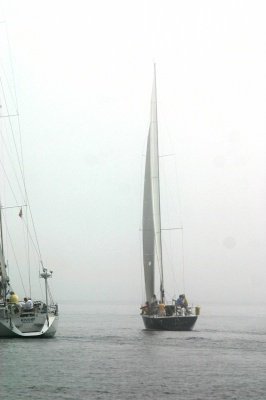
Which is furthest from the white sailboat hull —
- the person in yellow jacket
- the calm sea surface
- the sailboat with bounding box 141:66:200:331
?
the sailboat with bounding box 141:66:200:331

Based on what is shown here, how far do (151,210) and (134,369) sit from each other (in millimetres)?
27933

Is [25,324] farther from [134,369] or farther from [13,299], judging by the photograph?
[134,369]

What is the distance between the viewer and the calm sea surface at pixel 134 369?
32688 mm

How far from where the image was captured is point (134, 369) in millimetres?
40219

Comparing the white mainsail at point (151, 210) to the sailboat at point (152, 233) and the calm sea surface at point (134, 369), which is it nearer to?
the sailboat at point (152, 233)

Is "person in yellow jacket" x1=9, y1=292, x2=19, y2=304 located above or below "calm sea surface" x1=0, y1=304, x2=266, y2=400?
above

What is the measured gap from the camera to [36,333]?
55812mm

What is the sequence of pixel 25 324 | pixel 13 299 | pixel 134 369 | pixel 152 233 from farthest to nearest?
pixel 152 233, pixel 13 299, pixel 25 324, pixel 134 369

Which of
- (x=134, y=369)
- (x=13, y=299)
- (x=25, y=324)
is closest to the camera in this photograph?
(x=134, y=369)

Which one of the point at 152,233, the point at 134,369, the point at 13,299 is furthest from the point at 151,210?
the point at 134,369

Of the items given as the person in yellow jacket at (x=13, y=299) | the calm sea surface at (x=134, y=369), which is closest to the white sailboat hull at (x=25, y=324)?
the calm sea surface at (x=134, y=369)

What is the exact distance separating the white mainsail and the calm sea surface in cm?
926

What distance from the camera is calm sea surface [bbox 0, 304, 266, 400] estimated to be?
107 ft

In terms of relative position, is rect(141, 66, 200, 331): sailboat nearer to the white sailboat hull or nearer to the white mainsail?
the white mainsail
